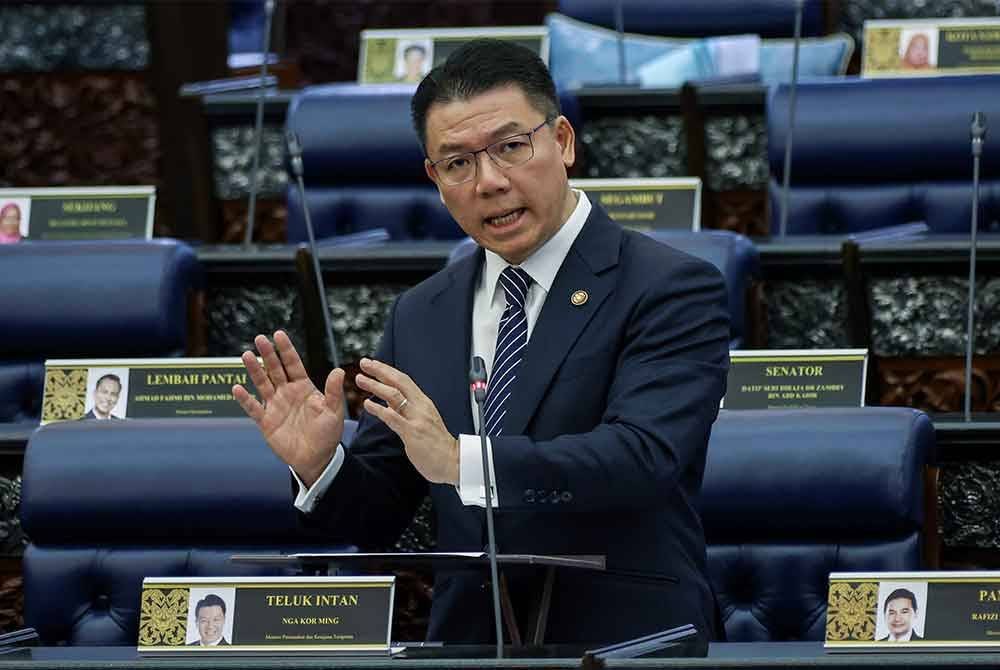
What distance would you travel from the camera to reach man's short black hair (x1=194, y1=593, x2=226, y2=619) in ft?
5.62

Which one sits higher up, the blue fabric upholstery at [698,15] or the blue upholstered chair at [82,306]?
the blue fabric upholstery at [698,15]

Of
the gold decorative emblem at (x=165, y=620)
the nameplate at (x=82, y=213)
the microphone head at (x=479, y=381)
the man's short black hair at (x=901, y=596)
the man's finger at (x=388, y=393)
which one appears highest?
the microphone head at (x=479, y=381)

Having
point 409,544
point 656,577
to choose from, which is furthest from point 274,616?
point 409,544

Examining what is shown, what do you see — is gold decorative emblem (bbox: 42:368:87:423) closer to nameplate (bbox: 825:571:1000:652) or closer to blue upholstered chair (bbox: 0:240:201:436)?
blue upholstered chair (bbox: 0:240:201:436)

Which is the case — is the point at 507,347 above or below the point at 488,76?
below

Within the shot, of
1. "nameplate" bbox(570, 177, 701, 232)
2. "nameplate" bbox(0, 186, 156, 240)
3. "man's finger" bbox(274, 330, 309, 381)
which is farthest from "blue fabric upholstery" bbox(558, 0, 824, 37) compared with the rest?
"man's finger" bbox(274, 330, 309, 381)

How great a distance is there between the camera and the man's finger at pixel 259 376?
69.6 inches

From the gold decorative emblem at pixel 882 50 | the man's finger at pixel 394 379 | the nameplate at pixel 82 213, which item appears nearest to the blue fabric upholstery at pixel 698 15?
the gold decorative emblem at pixel 882 50

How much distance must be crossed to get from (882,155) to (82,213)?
1.40 meters

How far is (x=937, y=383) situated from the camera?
2979 millimetres

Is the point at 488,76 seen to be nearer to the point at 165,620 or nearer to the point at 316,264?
the point at 165,620

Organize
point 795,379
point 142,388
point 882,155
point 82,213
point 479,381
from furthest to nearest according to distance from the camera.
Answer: point 882,155, point 82,213, point 142,388, point 795,379, point 479,381

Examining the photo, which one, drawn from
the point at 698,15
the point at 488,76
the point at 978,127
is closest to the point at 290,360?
the point at 488,76

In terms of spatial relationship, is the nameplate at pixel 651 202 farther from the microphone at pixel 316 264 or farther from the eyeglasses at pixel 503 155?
the eyeglasses at pixel 503 155
